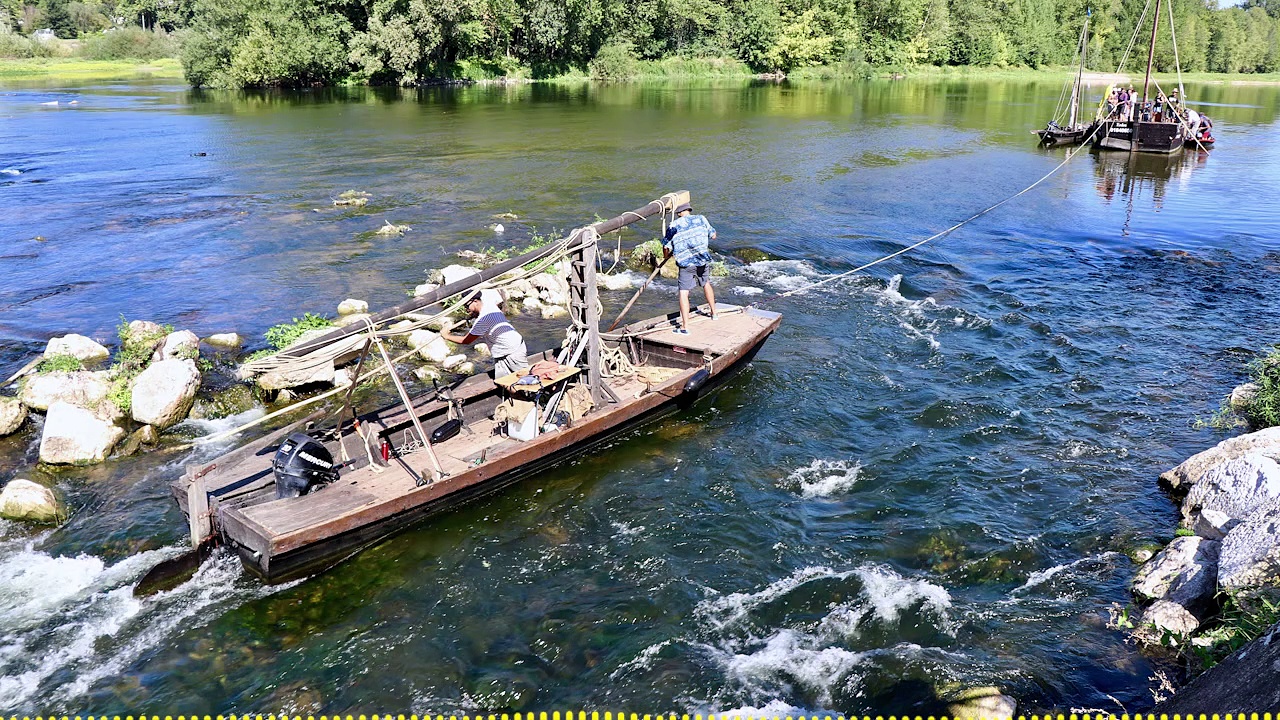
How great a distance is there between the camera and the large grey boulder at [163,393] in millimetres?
13164

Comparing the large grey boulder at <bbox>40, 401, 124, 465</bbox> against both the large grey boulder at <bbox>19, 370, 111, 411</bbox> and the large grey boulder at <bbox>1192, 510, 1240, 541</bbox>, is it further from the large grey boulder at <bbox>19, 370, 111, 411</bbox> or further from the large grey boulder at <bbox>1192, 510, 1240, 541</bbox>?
the large grey boulder at <bbox>1192, 510, 1240, 541</bbox>

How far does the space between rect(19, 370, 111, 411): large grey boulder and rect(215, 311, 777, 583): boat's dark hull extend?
566 centimetres

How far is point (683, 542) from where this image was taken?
10531 mm

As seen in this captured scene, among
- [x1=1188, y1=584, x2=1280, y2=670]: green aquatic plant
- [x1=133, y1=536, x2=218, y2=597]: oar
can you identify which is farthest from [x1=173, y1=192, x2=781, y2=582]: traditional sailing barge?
[x1=1188, y1=584, x2=1280, y2=670]: green aquatic plant

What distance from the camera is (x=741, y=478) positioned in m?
12.0

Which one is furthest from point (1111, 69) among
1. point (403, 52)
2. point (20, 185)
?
point (20, 185)

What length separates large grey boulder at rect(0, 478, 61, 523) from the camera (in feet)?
35.3

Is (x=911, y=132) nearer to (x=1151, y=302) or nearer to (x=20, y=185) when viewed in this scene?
(x=1151, y=302)

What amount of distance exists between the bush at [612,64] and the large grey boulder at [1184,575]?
73992 mm

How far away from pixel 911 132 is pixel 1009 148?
638 cm

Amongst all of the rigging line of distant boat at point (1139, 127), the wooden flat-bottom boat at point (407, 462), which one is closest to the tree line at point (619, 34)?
the rigging line of distant boat at point (1139, 127)

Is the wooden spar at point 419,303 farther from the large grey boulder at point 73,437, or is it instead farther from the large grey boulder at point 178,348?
the large grey boulder at point 178,348

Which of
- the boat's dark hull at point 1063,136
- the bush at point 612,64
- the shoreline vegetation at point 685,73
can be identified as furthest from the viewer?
the shoreline vegetation at point 685,73

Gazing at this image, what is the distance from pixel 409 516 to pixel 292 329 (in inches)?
281
